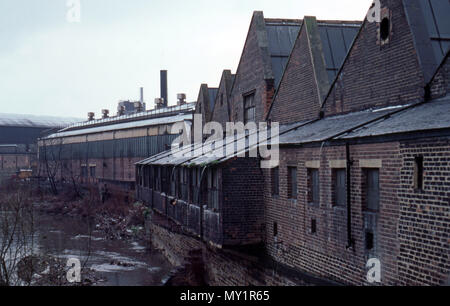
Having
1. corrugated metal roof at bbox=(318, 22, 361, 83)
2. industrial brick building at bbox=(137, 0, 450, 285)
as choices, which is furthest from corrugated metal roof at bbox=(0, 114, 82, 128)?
corrugated metal roof at bbox=(318, 22, 361, 83)

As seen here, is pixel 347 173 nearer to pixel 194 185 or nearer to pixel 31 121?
pixel 194 185

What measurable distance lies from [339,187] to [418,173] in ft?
9.06

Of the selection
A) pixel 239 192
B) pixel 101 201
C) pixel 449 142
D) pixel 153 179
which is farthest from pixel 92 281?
pixel 101 201

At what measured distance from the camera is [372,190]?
10289 mm

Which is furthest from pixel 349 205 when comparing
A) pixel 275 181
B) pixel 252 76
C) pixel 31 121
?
pixel 31 121

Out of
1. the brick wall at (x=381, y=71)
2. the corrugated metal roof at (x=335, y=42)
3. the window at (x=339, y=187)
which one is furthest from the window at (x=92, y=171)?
the window at (x=339, y=187)

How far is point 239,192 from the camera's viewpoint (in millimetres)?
14945

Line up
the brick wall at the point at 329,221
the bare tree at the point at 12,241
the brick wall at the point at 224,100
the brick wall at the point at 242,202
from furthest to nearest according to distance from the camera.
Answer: the brick wall at the point at 224,100 < the brick wall at the point at 242,202 < the bare tree at the point at 12,241 < the brick wall at the point at 329,221

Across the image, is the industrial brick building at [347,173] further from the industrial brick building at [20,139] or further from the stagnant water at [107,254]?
the industrial brick building at [20,139]

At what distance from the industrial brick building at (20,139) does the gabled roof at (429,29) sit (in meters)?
63.2

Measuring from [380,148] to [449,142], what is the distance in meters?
1.88

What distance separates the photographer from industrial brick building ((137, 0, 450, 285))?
28.8 feet

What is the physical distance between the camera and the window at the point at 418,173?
8738mm

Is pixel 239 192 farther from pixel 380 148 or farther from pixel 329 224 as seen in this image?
pixel 380 148
